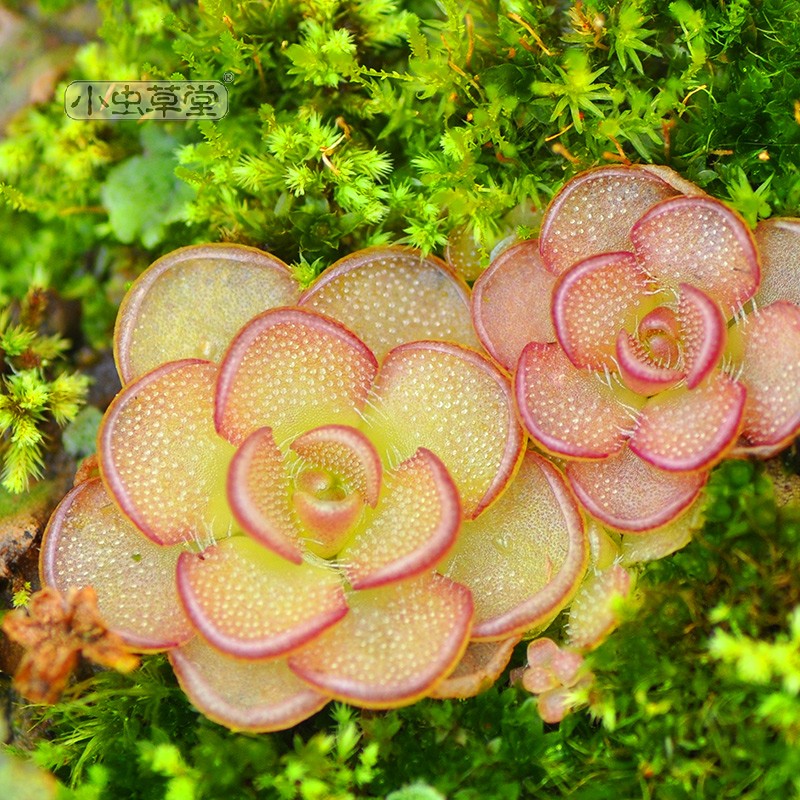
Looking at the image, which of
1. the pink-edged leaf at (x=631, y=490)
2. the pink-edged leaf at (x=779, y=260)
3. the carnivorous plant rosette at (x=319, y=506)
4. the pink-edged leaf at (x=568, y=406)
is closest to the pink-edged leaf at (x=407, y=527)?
the carnivorous plant rosette at (x=319, y=506)

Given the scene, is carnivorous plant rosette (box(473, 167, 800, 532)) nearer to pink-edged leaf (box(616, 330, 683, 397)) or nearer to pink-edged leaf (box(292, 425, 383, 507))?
pink-edged leaf (box(616, 330, 683, 397))

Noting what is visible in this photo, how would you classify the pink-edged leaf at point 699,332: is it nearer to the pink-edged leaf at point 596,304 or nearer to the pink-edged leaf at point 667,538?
the pink-edged leaf at point 596,304

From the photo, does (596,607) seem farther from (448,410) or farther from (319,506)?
(319,506)

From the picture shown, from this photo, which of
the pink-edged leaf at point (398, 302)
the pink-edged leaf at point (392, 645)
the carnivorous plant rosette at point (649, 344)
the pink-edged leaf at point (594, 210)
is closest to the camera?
the pink-edged leaf at point (392, 645)

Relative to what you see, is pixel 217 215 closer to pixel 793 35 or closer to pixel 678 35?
pixel 678 35

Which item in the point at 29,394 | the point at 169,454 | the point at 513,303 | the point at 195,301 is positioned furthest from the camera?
the point at 29,394

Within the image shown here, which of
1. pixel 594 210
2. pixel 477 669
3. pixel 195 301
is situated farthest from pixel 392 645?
pixel 594 210
